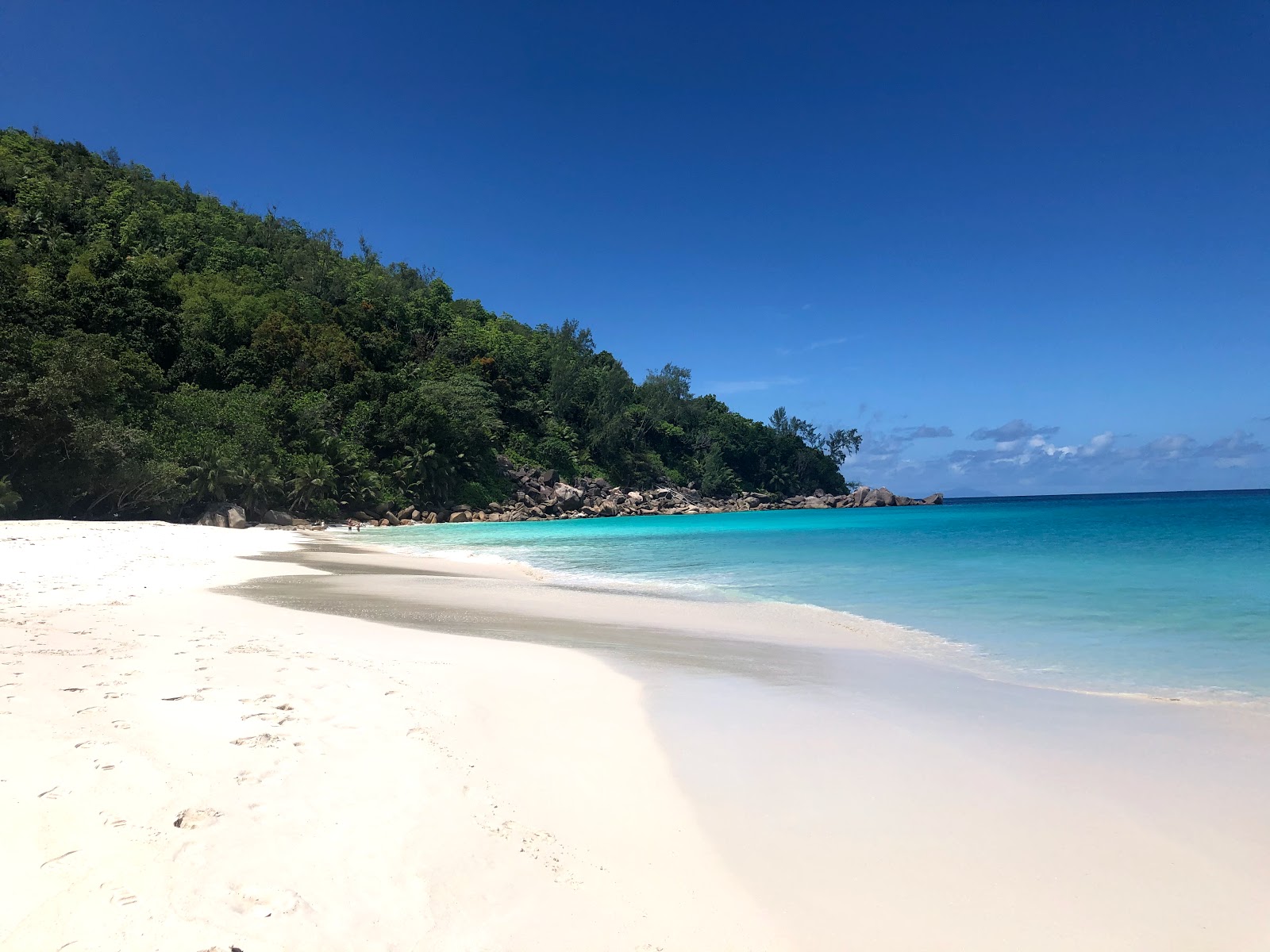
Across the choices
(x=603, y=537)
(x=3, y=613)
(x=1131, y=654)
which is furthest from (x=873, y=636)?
(x=603, y=537)

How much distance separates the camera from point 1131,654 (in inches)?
280

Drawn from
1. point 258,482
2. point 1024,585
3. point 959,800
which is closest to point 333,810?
point 959,800

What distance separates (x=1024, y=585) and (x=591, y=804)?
1204 centimetres

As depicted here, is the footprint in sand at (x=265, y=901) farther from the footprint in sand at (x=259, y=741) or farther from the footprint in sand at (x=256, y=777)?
the footprint in sand at (x=259, y=741)

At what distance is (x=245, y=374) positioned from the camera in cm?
4031

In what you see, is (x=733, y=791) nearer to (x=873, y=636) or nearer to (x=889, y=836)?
(x=889, y=836)

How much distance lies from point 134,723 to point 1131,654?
8.86m

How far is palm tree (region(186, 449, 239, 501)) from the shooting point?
28.2 m

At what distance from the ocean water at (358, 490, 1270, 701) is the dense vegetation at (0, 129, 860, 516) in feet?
31.5

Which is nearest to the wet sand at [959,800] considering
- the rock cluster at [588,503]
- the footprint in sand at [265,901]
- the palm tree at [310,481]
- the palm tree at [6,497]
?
the footprint in sand at [265,901]

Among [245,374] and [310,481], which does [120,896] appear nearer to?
[310,481]

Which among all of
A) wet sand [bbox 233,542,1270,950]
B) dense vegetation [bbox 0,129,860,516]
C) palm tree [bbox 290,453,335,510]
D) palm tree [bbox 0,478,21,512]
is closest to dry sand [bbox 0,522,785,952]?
wet sand [bbox 233,542,1270,950]

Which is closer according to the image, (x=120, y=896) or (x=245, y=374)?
(x=120, y=896)

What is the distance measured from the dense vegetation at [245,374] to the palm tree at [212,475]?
71 mm
